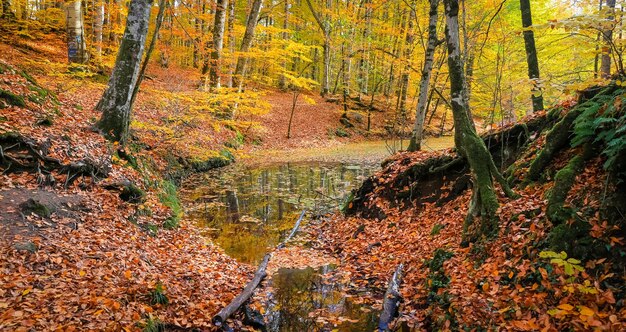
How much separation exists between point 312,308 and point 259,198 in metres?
7.59

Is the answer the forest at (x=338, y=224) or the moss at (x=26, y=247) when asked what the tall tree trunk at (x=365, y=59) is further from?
the moss at (x=26, y=247)

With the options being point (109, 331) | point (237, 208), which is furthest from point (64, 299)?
point (237, 208)

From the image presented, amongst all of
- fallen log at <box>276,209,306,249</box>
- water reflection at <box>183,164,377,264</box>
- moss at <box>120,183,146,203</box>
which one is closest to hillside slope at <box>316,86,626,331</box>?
fallen log at <box>276,209,306,249</box>

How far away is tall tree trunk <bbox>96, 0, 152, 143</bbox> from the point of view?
972 centimetres

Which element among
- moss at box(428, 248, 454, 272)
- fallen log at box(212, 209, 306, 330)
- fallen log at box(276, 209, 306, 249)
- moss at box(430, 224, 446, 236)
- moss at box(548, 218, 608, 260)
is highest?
moss at box(548, 218, 608, 260)

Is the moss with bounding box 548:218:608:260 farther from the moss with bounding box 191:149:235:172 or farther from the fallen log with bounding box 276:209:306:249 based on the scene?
the moss with bounding box 191:149:235:172

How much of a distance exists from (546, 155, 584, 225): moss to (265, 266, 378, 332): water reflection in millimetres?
2939

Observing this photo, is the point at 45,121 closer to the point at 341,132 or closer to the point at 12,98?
the point at 12,98

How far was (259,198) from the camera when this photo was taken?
13414mm

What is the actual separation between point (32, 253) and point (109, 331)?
2.08 meters

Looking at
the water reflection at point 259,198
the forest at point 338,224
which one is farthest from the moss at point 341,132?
the forest at point 338,224

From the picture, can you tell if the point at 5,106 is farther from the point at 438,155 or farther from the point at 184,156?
the point at 438,155

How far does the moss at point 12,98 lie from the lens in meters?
8.62

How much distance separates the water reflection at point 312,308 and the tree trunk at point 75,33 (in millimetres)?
14604
